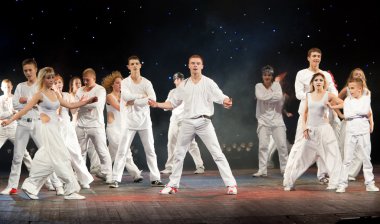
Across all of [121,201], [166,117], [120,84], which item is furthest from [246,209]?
[166,117]

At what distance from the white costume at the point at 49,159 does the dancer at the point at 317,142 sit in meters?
2.85

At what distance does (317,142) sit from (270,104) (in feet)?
7.57

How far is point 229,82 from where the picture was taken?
13.7 m

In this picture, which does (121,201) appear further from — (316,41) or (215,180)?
(316,41)

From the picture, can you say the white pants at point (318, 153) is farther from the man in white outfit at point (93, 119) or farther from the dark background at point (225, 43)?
the dark background at point (225, 43)

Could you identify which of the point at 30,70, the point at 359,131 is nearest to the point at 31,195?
the point at 30,70

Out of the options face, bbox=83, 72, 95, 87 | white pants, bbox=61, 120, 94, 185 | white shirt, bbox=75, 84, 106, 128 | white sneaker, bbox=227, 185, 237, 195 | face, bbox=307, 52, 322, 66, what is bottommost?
white sneaker, bbox=227, 185, 237, 195

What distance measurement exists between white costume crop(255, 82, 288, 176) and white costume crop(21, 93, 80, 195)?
150 inches

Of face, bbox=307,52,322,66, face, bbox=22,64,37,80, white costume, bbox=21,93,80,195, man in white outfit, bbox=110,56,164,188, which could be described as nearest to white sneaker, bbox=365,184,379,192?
face, bbox=307,52,322,66

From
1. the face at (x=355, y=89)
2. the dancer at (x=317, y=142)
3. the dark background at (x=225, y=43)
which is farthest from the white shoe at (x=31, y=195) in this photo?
the dark background at (x=225, y=43)

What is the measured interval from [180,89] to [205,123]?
55cm

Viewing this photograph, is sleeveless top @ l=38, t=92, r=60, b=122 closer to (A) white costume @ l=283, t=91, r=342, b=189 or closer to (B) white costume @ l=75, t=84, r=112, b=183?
(B) white costume @ l=75, t=84, r=112, b=183

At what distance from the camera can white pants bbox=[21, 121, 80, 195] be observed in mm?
7711

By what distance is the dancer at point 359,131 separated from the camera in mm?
8383
